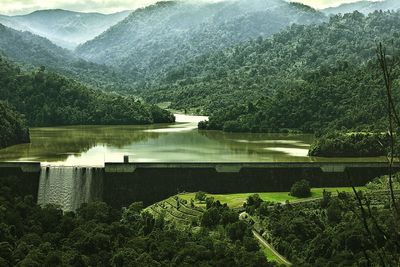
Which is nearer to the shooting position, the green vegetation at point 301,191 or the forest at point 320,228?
the forest at point 320,228

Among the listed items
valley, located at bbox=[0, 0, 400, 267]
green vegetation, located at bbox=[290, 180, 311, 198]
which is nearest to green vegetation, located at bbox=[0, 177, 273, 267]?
valley, located at bbox=[0, 0, 400, 267]

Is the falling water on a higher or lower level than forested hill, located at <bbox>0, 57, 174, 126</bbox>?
lower

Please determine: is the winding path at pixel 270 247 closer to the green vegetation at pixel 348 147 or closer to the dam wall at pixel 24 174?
the dam wall at pixel 24 174

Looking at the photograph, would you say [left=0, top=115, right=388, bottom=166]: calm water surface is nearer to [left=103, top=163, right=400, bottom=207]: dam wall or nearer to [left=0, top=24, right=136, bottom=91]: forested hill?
[left=103, top=163, right=400, bottom=207]: dam wall

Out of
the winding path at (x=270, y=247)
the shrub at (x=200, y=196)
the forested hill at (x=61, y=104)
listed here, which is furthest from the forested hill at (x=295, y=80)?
the winding path at (x=270, y=247)

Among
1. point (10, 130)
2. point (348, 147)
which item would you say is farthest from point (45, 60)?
point (348, 147)

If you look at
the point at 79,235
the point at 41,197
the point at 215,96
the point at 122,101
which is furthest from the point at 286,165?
the point at 215,96

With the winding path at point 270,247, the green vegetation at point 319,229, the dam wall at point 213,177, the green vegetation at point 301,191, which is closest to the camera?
the green vegetation at point 319,229
